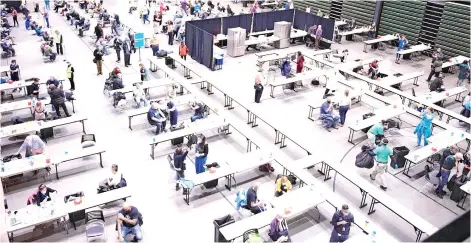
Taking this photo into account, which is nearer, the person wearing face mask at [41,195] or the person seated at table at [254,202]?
the person wearing face mask at [41,195]

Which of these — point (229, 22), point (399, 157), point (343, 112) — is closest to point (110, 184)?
point (399, 157)

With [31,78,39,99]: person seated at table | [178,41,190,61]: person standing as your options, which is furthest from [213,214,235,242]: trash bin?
[178,41,190,61]: person standing

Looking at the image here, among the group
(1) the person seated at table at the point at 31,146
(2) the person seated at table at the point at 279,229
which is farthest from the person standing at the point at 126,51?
(2) the person seated at table at the point at 279,229

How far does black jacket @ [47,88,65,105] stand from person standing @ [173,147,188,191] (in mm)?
5919

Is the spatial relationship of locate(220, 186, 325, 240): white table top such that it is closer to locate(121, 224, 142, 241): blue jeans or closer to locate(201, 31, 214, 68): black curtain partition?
locate(121, 224, 142, 241): blue jeans

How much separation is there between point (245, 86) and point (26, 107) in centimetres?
922

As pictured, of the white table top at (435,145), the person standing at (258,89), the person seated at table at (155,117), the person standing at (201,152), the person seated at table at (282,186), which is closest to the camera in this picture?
the person seated at table at (282,186)

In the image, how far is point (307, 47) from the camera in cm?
2609

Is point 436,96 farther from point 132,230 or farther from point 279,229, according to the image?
point 132,230

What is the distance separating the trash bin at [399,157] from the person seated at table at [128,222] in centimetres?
834

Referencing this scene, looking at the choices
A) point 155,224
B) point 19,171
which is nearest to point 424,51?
point 155,224

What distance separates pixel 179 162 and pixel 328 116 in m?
6.57

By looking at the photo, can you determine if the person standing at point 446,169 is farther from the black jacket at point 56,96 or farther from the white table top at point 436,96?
the black jacket at point 56,96

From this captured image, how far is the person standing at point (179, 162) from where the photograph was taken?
1182 cm
